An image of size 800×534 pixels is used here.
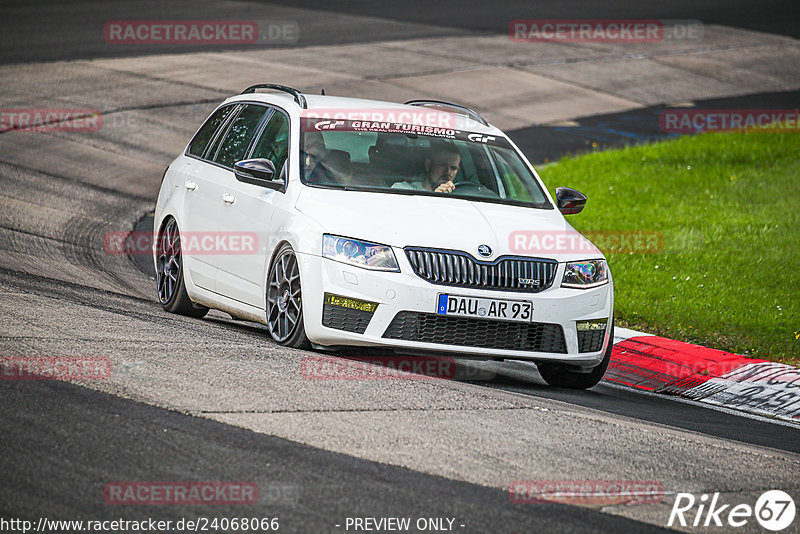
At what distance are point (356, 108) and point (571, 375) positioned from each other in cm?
259

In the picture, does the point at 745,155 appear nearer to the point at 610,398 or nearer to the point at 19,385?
the point at 610,398

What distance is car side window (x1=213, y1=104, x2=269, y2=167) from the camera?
966 centimetres

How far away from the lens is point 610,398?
8.66 metres

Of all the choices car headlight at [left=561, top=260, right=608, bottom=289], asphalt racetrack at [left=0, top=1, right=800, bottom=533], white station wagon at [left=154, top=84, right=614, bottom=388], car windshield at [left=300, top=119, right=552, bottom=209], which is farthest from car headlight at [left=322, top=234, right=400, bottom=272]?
car headlight at [left=561, top=260, right=608, bottom=289]

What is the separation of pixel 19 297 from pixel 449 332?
9.82 ft

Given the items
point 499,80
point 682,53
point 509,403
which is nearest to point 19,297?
point 509,403

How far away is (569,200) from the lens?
30.4 ft

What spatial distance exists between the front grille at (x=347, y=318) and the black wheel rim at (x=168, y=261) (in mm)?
2498

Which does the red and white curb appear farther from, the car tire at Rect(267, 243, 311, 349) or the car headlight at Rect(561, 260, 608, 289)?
the car tire at Rect(267, 243, 311, 349)

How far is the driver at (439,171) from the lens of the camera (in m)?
8.84

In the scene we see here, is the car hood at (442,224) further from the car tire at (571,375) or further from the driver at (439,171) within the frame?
the car tire at (571,375)

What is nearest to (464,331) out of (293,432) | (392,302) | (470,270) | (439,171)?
(470,270)

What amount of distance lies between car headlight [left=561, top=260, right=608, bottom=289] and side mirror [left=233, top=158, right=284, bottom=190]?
2.08 m

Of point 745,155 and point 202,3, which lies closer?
point 745,155
